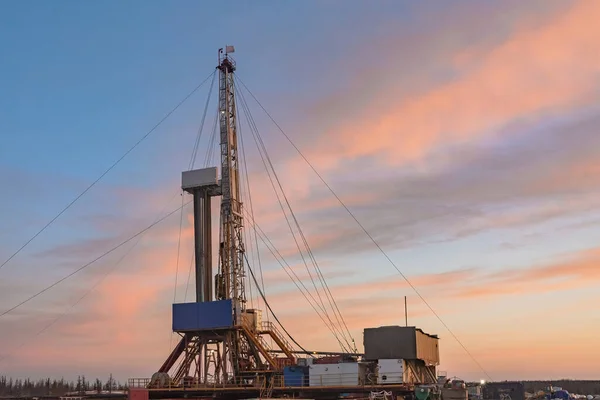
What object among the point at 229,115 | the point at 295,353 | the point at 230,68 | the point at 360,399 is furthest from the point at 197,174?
the point at 360,399

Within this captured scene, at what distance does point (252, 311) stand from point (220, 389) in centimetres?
914

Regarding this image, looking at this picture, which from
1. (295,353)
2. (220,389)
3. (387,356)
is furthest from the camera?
(295,353)

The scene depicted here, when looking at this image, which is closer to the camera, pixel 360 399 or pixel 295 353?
pixel 360 399

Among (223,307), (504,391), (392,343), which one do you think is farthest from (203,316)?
(504,391)

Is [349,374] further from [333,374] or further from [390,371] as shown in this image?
[390,371]

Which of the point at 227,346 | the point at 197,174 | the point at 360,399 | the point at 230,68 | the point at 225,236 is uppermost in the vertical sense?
the point at 230,68

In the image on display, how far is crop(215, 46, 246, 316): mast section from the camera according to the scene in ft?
200

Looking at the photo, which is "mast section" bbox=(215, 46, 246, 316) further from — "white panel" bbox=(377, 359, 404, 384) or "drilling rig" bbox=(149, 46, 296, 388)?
"white panel" bbox=(377, 359, 404, 384)

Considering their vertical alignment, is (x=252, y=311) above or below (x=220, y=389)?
above

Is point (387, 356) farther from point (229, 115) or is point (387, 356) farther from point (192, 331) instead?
point (229, 115)

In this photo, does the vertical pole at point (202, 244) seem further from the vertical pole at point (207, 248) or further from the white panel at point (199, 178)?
the white panel at point (199, 178)

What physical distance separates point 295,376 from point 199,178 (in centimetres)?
2305

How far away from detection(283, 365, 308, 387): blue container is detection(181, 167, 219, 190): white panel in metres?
20.8

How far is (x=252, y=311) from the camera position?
198 ft
